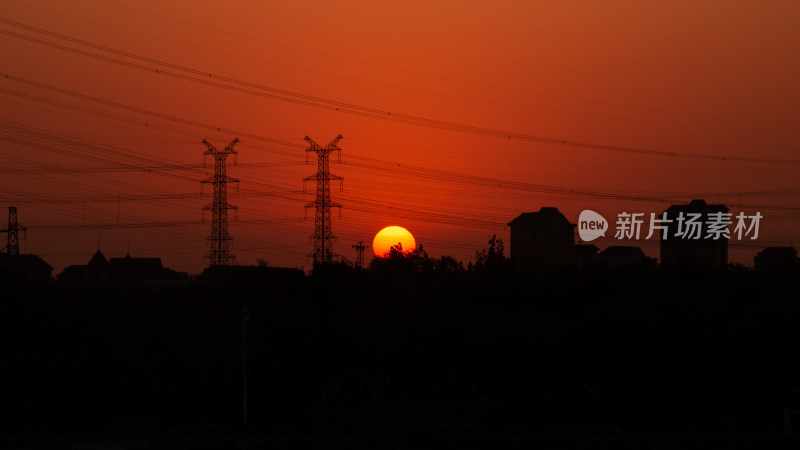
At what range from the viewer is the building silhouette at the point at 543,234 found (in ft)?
482

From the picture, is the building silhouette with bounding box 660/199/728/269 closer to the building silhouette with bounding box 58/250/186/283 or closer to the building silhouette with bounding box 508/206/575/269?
the building silhouette with bounding box 508/206/575/269

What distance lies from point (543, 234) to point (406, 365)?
11405 centimetres

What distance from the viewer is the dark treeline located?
122 ft

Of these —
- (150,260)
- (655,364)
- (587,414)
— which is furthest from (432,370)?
(150,260)

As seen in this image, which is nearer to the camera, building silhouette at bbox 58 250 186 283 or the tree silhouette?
the tree silhouette

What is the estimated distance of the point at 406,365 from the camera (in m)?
39.7

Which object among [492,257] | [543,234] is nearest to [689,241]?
[543,234]

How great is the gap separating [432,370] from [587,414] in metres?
6.53

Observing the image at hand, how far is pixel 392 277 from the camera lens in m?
57.8

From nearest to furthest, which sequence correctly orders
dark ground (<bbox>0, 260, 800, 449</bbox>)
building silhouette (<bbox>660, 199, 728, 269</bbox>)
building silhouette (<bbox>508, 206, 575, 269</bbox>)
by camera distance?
dark ground (<bbox>0, 260, 800, 449</bbox>) → building silhouette (<bbox>660, 199, 728, 269</bbox>) → building silhouette (<bbox>508, 206, 575, 269</bbox>)

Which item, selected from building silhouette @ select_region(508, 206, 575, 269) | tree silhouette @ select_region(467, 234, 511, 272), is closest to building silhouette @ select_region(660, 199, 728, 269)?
building silhouette @ select_region(508, 206, 575, 269)

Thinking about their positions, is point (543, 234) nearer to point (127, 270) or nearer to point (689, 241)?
point (689, 241)

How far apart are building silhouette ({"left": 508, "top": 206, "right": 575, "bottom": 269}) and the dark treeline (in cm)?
10239

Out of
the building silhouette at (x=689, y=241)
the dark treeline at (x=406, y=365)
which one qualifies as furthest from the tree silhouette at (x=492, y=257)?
the building silhouette at (x=689, y=241)
